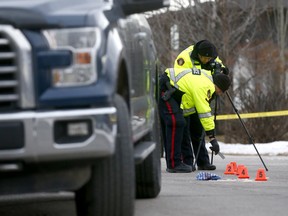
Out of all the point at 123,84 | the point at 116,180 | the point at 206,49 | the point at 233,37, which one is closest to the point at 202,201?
the point at 123,84

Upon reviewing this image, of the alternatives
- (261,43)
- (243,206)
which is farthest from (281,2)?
(243,206)

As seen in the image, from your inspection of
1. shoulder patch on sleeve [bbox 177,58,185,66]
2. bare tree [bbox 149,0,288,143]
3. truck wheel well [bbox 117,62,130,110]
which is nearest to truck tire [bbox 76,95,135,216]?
truck wheel well [bbox 117,62,130,110]

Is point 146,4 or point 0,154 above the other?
point 146,4

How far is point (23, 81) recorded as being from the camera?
5762 millimetres

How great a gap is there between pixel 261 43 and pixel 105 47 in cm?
2611

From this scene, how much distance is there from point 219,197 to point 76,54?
12.3 ft

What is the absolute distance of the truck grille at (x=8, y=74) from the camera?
5.75 meters

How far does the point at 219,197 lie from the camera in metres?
9.27

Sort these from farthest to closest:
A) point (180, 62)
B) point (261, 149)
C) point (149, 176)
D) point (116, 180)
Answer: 1. point (261, 149)
2. point (180, 62)
3. point (149, 176)
4. point (116, 180)

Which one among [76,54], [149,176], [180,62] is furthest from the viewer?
[180,62]

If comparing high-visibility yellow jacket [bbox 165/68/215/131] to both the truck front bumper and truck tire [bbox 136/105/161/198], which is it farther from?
the truck front bumper

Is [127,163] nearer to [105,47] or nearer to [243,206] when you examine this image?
[105,47]

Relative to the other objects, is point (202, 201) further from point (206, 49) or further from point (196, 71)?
point (206, 49)

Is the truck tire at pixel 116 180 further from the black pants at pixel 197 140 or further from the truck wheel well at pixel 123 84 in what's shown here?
the black pants at pixel 197 140
